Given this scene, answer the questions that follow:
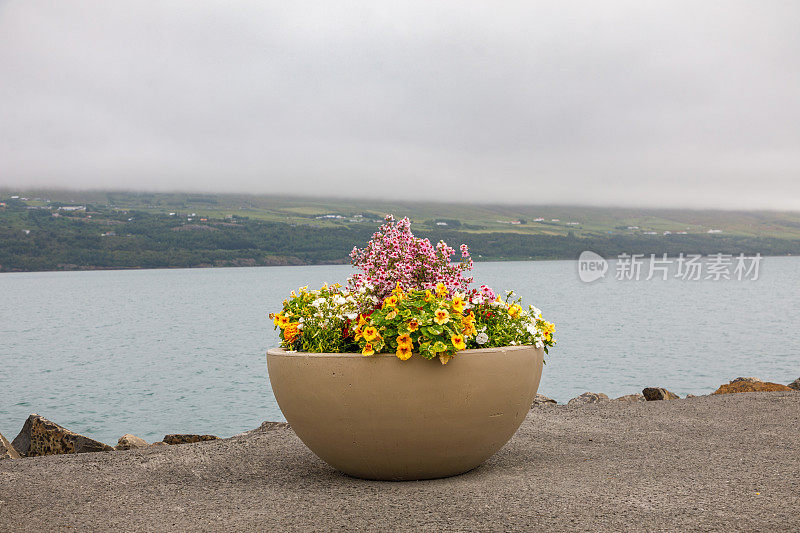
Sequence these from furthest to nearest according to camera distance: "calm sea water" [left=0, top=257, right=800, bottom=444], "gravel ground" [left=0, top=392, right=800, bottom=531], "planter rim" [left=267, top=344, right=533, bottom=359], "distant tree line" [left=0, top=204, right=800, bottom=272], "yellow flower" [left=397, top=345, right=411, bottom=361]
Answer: "distant tree line" [left=0, top=204, right=800, bottom=272] → "calm sea water" [left=0, top=257, right=800, bottom=444] → "planter rim" [left=267, top=344, right=533, bottom=359] → "yellow flower" [left=397, top=345, right=411, bottom=361] → "gravel ground" [left=0, top=392, right=800, bottom=531]

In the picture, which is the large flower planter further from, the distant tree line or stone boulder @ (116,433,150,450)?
the distant tree line

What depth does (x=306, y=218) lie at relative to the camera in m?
151

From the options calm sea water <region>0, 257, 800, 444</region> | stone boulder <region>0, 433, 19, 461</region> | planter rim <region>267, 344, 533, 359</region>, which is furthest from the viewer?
calm sea water <region>0, 257, 800, 444</region>

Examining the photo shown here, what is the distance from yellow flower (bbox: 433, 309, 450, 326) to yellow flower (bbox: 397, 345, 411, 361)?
1.03ft

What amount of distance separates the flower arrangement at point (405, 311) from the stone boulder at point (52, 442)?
3.78 metres

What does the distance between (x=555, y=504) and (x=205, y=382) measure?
Answer: 84.6 feet

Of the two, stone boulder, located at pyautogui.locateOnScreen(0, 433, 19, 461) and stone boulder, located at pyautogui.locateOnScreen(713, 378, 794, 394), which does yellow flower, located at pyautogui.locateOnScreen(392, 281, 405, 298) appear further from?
stone boulder, located at pyautogui.locateOnScreen(713, 378, 794, 394)

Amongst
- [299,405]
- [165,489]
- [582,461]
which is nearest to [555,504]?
[582,461]

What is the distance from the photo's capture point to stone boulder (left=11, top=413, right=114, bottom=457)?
888 centimetres

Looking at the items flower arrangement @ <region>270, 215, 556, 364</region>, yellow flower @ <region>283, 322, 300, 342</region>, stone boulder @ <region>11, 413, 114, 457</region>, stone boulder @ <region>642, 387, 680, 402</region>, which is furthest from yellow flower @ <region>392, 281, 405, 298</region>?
stone boulder @ <region>642, 387, 680, 402</region>

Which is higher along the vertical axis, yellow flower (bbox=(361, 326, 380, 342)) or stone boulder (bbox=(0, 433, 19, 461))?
yellow flower (bbox=(361, 326, 380, 342))

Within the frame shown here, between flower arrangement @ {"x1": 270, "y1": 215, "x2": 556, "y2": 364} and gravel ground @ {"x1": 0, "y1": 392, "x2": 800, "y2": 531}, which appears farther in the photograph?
flower arrangement @ {"x1": 270, "y1": 215, "x2": 556, "y2": 364}

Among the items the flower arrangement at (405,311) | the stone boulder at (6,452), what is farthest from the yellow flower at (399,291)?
the stone boulder at (6,452)

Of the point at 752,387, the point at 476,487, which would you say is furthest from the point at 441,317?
the point at 752,387
